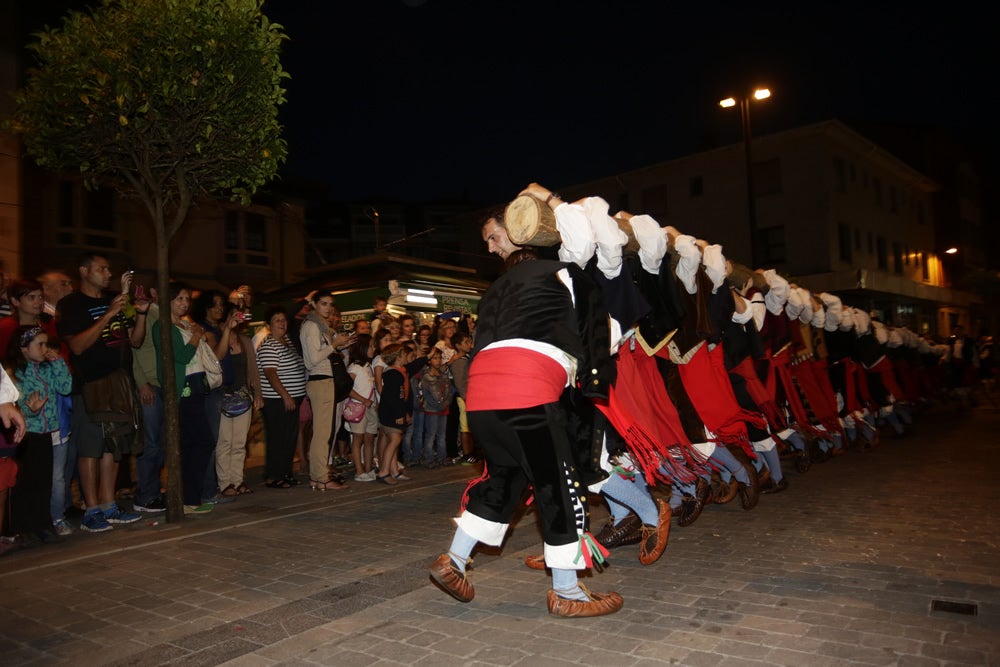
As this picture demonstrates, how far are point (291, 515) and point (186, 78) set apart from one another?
3738 millimetres

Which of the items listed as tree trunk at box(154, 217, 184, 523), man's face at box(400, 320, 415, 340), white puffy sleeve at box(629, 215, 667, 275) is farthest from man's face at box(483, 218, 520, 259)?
man's face at box(400, 320, 415, 340)

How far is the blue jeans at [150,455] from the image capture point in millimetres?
6617

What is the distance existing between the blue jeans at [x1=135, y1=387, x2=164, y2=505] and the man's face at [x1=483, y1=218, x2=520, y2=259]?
420 centimetres

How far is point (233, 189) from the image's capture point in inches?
251

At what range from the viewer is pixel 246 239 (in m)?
26.8

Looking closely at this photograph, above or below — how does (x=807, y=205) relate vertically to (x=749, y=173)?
above

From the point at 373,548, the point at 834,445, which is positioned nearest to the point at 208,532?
the point at 373,548

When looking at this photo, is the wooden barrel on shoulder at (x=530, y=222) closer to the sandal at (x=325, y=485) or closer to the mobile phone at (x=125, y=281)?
the mobile phone at (x=125, y=281)

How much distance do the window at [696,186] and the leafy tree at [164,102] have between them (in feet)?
91.4

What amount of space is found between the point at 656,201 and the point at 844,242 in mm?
8146

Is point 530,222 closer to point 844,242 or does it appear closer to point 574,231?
point 574,231

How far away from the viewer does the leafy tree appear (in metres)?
5.32

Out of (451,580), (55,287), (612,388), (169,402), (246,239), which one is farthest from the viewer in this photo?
(246,239)

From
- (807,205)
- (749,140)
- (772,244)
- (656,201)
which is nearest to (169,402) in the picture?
(749,140)
